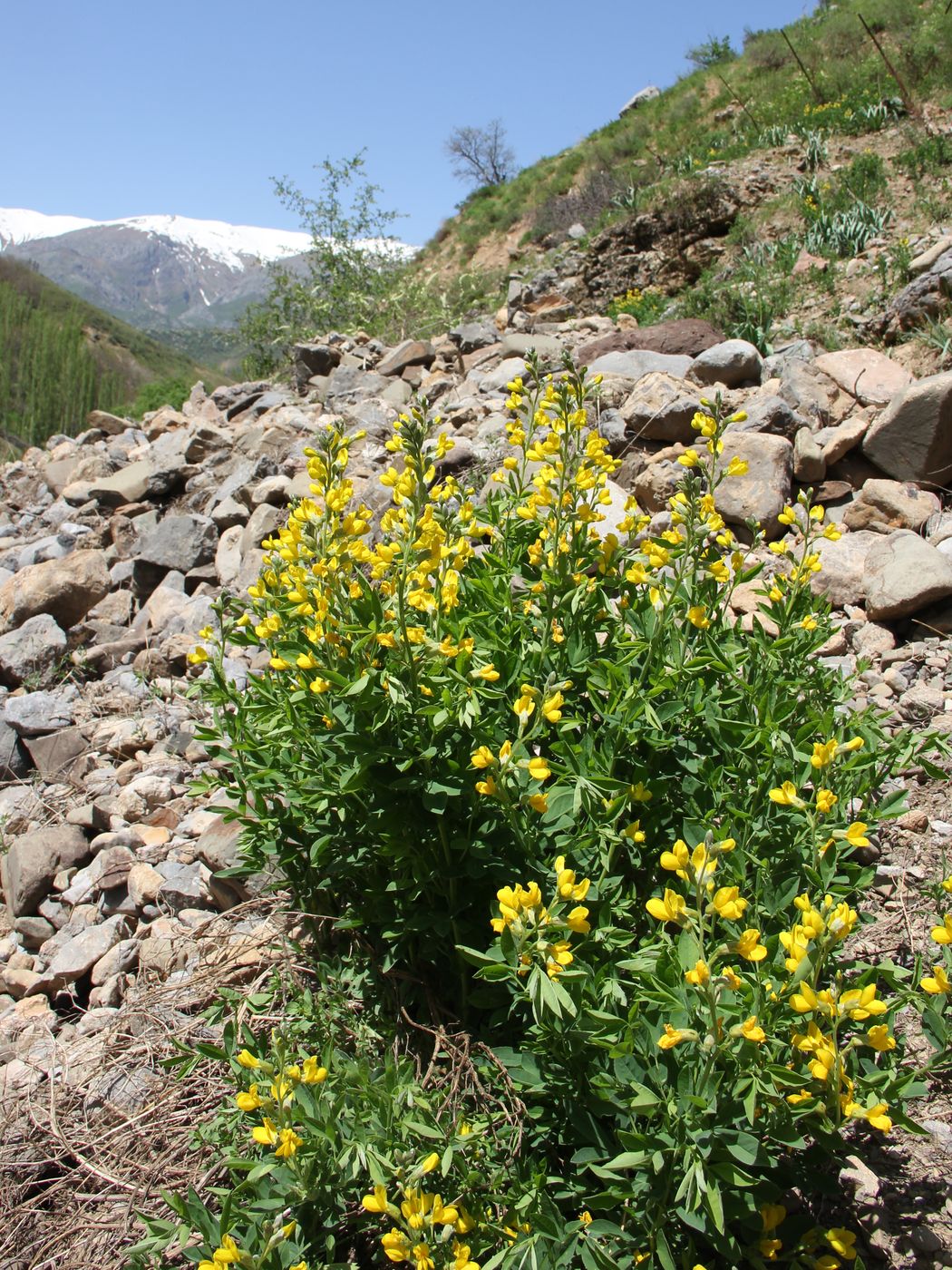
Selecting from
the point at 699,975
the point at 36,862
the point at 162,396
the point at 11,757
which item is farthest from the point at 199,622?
the point at 162,396

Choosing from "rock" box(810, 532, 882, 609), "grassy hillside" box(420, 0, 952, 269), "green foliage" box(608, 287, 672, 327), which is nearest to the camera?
"rock" box(810, 532, 882, 609)

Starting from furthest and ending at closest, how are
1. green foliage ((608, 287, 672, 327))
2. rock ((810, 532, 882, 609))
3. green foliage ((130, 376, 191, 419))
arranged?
green foliage ((130, 376, 191, 419)) < green foliage ((608, 287, 672, 327)) < rock ((810, 532, 882, 609))

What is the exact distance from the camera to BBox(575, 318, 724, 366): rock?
238 inches

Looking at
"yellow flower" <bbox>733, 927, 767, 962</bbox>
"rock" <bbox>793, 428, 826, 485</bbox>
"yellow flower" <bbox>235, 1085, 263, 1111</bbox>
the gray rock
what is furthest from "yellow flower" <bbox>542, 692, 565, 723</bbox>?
the gray rock

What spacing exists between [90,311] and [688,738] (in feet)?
195

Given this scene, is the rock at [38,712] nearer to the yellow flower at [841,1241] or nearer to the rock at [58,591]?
the rock at [58,591]

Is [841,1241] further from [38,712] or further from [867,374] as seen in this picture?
[867,374]

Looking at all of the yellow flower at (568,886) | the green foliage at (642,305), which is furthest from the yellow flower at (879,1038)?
the green foliage at (642,305)

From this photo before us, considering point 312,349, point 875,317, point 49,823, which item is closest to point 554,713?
point 49,823

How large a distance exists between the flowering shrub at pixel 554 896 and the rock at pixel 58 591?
351 centimetres

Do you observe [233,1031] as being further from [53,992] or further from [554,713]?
[53,992]

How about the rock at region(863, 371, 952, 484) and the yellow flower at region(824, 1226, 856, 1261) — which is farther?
the rock at region(863, 371, 952, 484)

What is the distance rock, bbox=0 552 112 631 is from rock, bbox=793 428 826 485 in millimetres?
4326

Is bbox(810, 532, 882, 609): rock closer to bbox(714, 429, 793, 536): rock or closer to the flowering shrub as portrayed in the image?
bbox(714, 429, 793, 536): rock
